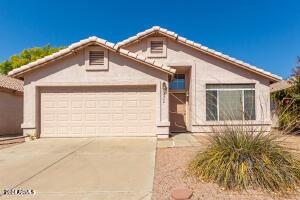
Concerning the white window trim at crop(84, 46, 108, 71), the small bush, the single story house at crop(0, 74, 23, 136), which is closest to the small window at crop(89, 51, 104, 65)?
the white window trim at crop(84, 46, 108, 71)

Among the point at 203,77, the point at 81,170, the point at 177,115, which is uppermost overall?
the point at 203,77

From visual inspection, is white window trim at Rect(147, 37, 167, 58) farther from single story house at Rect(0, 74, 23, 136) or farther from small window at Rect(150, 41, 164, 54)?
single story house at Rect(0, 74, 23, 136)

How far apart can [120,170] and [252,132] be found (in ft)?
10.8

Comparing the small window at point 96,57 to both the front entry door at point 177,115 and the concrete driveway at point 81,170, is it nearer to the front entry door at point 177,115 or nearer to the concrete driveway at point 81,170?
the concrete driveway at point 81,170

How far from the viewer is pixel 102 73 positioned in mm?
11195

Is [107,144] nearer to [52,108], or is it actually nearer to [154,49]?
[52,108]

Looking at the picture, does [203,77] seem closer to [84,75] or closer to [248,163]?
[84,75]

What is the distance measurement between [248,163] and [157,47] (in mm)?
9785

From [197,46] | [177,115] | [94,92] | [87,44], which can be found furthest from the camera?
[177,115]

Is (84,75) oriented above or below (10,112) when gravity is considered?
above

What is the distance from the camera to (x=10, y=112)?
14508 millimetres

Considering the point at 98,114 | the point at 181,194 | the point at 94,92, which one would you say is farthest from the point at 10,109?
the point at 181,194

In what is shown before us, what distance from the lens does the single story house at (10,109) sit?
1380 centimetres

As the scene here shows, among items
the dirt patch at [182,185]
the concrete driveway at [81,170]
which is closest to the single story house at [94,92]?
the concrete driveway at [81,170]
